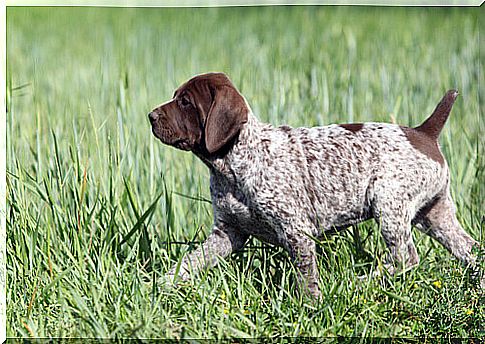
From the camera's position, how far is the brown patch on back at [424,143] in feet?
11.6

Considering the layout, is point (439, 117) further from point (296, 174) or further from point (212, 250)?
point (212, 250)

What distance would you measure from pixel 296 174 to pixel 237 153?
274 mm

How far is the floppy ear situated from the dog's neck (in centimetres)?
7

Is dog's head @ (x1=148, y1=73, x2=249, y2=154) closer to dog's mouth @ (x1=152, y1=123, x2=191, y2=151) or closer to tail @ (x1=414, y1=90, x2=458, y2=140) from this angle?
dog's mouth @ (x1=152, y1=123, x2=191, y2=151)

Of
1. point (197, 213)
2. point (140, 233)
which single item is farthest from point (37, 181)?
point (197, 213)

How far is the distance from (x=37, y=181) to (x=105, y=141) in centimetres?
65

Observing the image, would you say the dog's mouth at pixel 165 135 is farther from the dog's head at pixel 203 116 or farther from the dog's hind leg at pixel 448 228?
the dog's hind leg at pixel 448 228

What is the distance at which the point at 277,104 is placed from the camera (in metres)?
4.82

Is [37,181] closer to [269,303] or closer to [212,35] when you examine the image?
[269,303]

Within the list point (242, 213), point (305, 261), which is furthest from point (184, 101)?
point (305, 261)

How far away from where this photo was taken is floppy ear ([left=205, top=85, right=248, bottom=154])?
3.31m

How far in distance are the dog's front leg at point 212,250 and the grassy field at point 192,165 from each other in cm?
6

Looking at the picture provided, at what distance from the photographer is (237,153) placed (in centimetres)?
341

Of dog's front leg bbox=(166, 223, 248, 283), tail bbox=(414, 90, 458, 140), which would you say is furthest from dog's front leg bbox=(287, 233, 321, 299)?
tail bbox=(414, 90, 458, 140)
